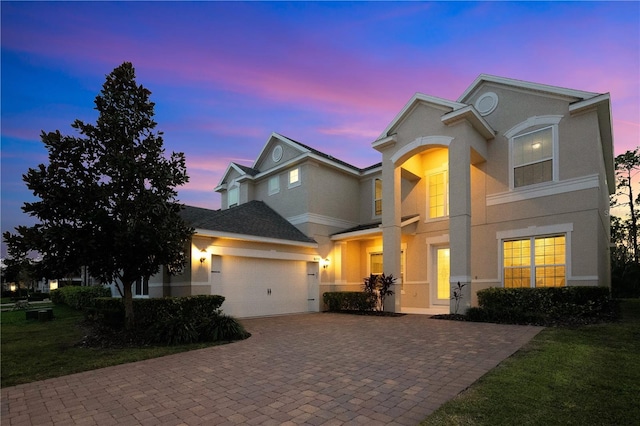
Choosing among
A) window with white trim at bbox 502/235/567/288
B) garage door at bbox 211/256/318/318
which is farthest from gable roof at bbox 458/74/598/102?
garage door at bbox 211/256/318/318

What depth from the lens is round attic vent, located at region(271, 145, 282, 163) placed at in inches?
740

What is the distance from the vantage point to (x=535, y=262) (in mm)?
12266

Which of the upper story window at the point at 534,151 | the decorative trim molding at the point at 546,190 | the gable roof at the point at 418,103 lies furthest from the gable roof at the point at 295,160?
the upper story window at the point at 534,151

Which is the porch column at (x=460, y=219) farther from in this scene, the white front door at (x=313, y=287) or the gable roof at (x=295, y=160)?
the white front door at (x=313, y=287)

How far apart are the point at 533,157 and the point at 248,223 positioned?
11.5 m

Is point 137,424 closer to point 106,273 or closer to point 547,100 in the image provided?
point 106,273

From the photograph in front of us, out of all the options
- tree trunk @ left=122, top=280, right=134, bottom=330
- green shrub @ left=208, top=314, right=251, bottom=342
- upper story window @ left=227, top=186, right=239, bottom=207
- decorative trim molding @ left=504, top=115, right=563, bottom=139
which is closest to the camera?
green shrub @ left=208, top=314, right=251, bottom=342

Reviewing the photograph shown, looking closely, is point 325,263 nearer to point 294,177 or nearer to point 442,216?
point 294,177

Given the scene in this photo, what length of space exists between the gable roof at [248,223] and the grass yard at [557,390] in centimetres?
1020

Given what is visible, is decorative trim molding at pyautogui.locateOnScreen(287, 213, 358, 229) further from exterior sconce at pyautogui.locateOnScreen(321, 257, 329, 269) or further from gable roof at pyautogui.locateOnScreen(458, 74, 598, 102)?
gable roof at pyautogui.locateOnScreen(458, 74, 598, 102)

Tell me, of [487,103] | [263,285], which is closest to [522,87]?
[487,103]

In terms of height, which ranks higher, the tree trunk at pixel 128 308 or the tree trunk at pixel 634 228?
the tree trunk at pixel 634 228

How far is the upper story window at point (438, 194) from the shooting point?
50.4 ft

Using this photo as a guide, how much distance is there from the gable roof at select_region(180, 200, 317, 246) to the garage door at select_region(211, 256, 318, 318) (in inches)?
42.3
